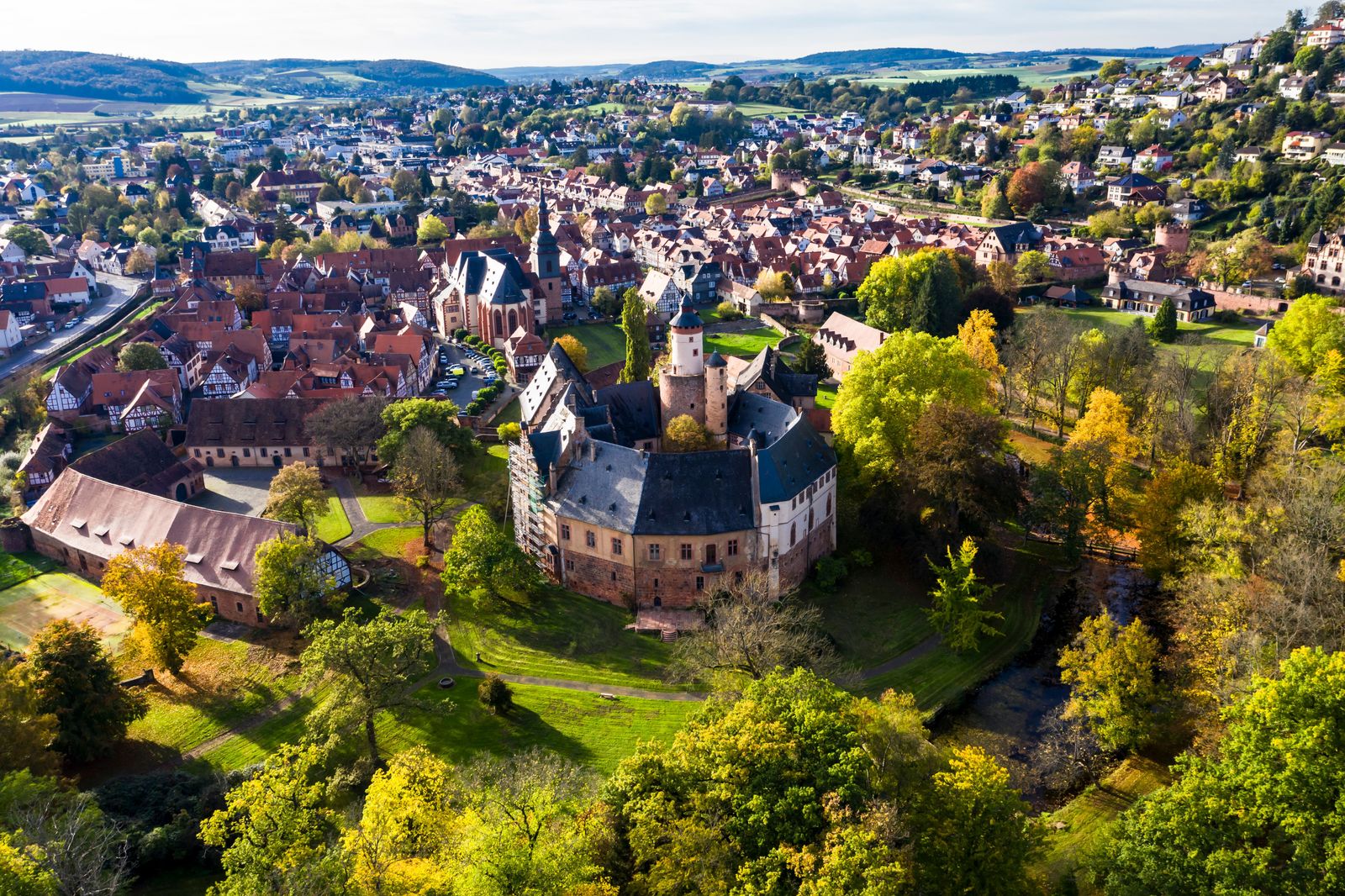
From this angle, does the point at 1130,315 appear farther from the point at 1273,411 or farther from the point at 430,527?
the point at 430,527

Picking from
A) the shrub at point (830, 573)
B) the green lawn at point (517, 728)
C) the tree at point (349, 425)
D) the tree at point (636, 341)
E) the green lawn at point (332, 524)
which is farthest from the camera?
the tree at point (636, 341)

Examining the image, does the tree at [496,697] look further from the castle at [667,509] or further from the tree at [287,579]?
the tree at [287,579]

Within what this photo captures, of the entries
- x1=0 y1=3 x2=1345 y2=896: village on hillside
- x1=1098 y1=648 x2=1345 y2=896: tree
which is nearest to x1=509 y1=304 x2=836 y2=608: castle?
x1=0 y1=3 x2=1345 y2=896: village on hillside

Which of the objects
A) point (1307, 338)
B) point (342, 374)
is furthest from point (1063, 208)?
→ point (342, 374)

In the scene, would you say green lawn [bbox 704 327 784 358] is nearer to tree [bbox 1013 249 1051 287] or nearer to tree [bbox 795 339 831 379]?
tree [bbox 795 339 831 379]

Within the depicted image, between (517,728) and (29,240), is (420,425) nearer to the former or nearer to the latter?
(517,728)

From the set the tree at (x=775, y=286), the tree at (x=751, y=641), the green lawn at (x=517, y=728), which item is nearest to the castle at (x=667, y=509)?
the tree at (x=751, y=641)
